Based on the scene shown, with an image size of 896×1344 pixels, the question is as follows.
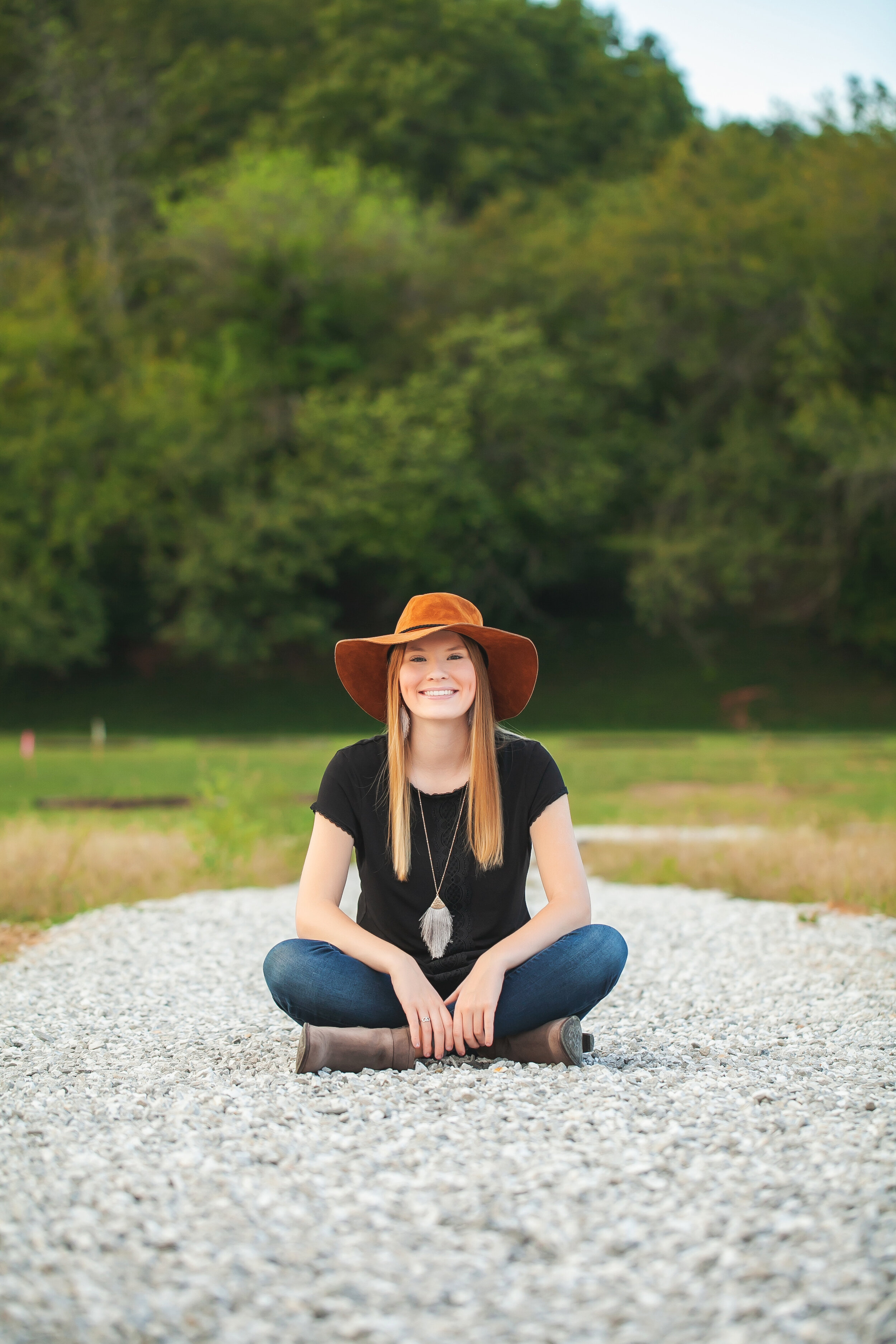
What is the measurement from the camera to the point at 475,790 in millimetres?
3938

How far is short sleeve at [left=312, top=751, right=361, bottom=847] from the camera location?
3.96 meters

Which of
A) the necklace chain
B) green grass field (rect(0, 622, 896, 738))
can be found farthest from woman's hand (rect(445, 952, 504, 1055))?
green grass field (rect(0, 622, 896, 738))

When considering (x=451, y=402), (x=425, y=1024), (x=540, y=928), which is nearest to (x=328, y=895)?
(x=425, y=1024)

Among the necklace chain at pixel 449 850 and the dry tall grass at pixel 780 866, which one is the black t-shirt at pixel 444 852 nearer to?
the necklace chain at pixel 449 850

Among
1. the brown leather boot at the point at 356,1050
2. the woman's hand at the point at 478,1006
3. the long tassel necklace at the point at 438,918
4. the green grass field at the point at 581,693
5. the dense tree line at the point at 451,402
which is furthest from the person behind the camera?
the dense tree line at the point at 451,402

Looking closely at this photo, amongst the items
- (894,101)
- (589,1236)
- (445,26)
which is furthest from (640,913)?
(445,26)

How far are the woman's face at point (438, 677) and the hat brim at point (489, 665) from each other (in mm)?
42

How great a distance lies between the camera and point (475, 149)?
40438 mm

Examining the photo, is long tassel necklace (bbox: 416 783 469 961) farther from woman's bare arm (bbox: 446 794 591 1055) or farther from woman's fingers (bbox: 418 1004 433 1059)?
woman's fingers (bbox: 418 1004 433 1059)

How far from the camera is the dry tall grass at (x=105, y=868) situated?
24.1 feet

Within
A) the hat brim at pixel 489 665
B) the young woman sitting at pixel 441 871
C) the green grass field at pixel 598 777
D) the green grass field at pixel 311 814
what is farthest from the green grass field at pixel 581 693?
the young woman sitting at pixel 441 871

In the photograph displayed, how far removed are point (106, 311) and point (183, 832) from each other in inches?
1149

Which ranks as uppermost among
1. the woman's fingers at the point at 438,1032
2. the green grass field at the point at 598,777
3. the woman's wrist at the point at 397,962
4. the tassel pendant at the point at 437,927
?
the tassel pendant at the point at 437,927

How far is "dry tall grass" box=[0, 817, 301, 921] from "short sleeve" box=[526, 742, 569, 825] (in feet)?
13.0
